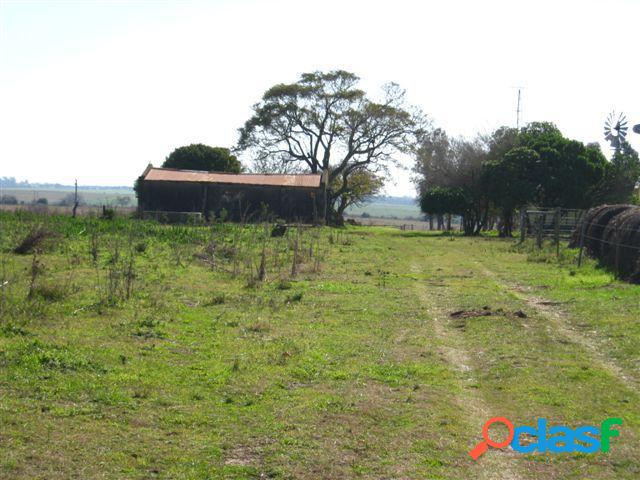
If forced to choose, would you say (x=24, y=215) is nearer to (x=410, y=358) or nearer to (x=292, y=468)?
(x=410, y=358)

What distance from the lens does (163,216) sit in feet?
133

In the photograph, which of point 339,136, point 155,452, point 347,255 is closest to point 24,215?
point 347,255

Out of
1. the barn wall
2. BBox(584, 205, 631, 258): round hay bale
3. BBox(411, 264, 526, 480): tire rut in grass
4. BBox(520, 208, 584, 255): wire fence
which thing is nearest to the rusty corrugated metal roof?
the barn wall

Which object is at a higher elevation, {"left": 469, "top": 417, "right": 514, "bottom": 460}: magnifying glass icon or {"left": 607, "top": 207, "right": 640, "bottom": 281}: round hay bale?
{"left": 607, "top": 207, "right": 640, "bottom": 281}: round hay bale

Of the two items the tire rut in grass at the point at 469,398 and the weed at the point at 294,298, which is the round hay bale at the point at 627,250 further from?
the weed at the point at 294,298

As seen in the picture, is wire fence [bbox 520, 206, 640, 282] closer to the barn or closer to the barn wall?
the barn

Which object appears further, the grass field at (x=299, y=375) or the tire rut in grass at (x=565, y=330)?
the tire rut in grass at (x=565, y=330)

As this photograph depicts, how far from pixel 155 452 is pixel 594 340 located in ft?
25.2

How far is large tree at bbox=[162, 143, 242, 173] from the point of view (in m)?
57.9

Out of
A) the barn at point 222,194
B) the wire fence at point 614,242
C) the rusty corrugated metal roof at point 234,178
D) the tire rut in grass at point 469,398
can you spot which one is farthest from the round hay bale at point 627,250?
the rusty corrugated metal roof at point 234,178

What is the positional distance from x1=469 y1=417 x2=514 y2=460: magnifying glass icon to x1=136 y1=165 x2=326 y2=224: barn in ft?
128

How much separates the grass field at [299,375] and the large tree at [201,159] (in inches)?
1622

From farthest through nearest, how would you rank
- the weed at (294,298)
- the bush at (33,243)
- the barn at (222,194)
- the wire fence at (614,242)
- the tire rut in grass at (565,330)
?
the barn at (222,194) < the bush at (33,243) < the wire fence at (614,242) < the weed at (294,298) < the tire rut in grass at (565,330)

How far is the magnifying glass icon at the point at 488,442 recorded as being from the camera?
6200 millimetres
